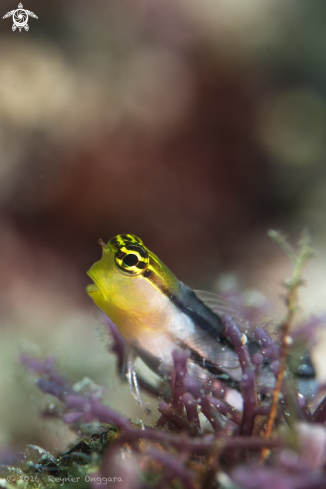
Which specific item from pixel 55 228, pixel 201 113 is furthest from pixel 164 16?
pixel 55 228

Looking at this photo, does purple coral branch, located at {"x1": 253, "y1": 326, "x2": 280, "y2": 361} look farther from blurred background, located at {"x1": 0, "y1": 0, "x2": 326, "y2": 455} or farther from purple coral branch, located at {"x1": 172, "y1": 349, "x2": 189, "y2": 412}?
blurred background, located at {"x1": 0, "y1": 0, "x2": 326, "y2": 455}

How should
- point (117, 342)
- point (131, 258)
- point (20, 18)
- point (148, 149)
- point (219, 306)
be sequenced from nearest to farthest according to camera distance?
point (131, 258) < point (219, 306) < point (117, 342) < point (20, 18) < point (148, 149)

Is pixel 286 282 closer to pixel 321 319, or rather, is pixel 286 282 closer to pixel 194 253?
pixel 321 319

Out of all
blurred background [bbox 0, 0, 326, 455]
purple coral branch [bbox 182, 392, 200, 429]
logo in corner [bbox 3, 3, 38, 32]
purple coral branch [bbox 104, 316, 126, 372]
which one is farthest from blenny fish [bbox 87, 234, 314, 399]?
logo in corner [bbox 3, 3, 38, 32]

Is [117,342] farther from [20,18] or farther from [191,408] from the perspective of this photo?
[20,18]

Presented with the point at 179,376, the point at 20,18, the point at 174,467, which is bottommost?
the point at 174,467

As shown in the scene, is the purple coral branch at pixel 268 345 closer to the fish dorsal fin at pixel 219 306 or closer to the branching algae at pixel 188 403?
the branching algae at pixel 188 403

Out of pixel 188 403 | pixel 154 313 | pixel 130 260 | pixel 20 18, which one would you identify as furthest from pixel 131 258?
pixel 20 18

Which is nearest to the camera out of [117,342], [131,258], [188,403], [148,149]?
[188,403]
